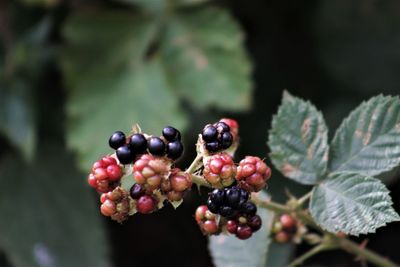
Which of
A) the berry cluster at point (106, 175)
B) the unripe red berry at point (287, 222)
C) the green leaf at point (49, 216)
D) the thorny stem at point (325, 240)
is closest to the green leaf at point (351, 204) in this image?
the thorny stem at point (325, 240)

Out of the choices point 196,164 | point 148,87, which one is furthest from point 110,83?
point 196,164

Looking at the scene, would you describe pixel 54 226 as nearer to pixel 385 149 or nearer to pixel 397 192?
pixel 397 192

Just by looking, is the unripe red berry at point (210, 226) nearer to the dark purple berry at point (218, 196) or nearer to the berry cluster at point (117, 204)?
the dark purple berry at point (218, 196)

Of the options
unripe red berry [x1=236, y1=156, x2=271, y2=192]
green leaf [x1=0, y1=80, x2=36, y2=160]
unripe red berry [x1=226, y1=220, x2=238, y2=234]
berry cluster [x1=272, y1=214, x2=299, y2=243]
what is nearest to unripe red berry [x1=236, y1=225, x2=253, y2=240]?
unripe red berry [x1=226, y1=220, x2=238, y2=234]

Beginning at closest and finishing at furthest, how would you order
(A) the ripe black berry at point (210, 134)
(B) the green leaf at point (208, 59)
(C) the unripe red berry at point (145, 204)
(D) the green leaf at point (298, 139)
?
(C) the unripe red berry at point (145, 204)
(A) the ripe black berry at point (210, 134)
(D) the green leaf at point (298, 139)
(B) the green leaf at point (208, 59)

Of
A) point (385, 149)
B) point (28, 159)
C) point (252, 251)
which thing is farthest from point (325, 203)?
point (28, 159)

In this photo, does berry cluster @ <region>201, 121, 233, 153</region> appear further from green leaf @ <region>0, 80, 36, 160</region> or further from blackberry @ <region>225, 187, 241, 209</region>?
green leaf @ <region>0, 80, 36, 160</region>

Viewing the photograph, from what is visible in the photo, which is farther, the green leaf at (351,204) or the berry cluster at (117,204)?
the green leaf at (351,204)

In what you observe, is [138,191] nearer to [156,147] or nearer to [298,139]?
[156,147]
